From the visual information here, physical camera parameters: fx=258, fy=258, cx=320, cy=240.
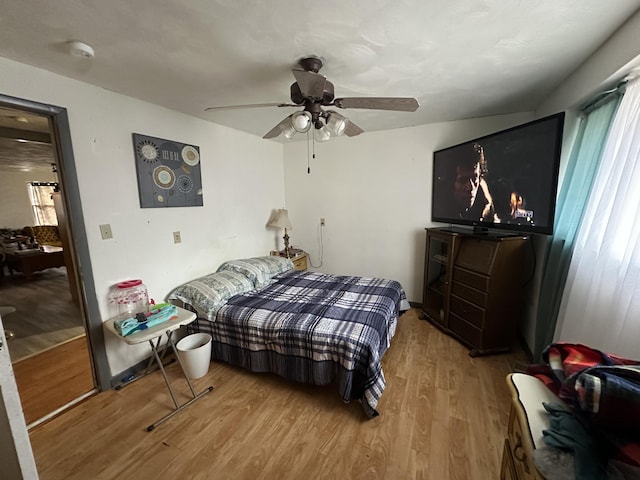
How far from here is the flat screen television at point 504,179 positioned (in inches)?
74.2

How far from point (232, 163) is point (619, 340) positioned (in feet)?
11.5

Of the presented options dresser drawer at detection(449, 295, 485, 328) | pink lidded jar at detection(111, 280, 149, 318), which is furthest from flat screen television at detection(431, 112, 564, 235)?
pink lidded jar at detection(111, 280, 149, 318)

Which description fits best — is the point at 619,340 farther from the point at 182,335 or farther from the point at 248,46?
the point at 182,335

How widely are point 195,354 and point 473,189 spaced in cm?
301

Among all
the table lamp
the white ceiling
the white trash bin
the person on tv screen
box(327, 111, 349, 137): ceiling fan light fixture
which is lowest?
the white trash bin

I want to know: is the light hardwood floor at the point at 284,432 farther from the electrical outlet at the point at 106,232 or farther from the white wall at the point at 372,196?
the white wall at the point at 372,196

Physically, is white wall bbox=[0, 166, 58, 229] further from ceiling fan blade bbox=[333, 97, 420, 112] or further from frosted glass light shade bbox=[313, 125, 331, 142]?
ceiling fan blade bbox=[333, 97, 420, 112]

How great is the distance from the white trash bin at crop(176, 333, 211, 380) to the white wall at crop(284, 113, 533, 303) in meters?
2.15

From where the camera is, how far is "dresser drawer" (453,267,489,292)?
2.34m

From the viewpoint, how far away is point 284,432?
5.51ft

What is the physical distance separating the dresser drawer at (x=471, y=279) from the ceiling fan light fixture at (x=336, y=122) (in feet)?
5.96

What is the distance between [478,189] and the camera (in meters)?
2.58

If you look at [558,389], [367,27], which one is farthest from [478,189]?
[558,389]

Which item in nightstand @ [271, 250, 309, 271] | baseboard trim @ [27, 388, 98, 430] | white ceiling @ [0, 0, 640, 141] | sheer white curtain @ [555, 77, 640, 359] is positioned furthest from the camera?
nightstand @ [271, 250, 309, 271]
